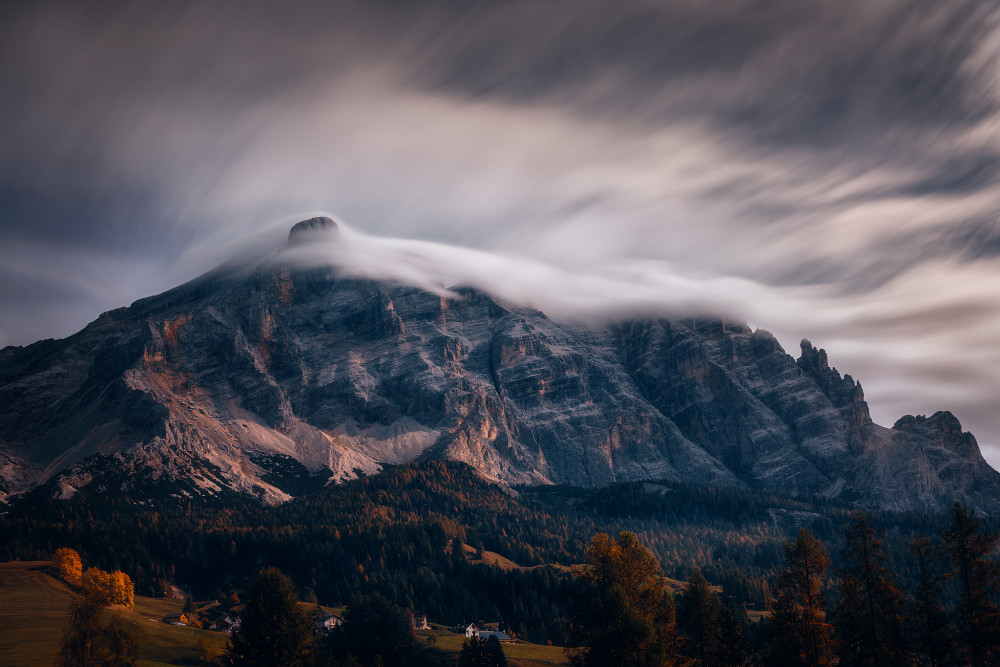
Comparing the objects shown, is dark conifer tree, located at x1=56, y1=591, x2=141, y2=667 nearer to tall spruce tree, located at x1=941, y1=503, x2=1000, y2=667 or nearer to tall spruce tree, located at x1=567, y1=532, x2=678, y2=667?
tall spruce tree, located at x1=567, y1=532, x2=678, y2=667

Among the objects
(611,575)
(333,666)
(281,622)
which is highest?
(611,575)

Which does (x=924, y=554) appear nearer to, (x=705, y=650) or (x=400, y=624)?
(x=705, y=650)

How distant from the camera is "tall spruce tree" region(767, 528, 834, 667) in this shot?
83250 mm

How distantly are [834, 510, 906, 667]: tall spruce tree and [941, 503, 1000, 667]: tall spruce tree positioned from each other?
561 cm

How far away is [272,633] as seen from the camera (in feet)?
396

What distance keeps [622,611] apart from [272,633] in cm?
5080

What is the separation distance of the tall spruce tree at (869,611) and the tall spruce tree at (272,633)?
7101 cm

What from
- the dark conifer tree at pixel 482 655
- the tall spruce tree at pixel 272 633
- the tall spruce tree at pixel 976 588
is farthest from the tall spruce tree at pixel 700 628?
the dark conifer tree at pixel 482 655

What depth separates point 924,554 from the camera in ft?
268

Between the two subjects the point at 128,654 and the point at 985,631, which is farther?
the point at 128,654

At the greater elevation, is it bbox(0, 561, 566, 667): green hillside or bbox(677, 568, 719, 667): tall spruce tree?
bbox(677, 568, 719, 667): tall spruce tree

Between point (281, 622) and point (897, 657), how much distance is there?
77.9 metres

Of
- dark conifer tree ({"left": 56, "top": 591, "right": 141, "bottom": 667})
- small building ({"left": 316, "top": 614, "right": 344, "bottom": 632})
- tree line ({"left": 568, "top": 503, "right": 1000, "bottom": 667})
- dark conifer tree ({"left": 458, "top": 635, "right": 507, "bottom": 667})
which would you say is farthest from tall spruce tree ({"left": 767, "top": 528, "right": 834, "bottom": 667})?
small building ({"left": 316, "top": 614, "right": 344, "bottom": 632})

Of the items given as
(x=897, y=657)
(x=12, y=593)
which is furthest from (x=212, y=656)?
(x=897, y=657)
